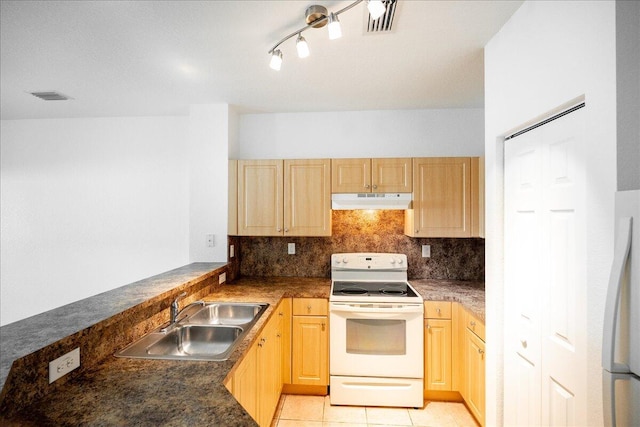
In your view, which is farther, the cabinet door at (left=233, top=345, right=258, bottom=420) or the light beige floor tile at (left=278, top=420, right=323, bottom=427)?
the light beige floor tile at (left=278, top=420, right=323, bottom=427)

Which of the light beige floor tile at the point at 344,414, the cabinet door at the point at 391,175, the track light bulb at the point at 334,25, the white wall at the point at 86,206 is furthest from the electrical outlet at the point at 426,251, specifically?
the white wall at the point at 86,206

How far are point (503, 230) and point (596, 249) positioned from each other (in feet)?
2.52

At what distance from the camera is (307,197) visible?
293cm

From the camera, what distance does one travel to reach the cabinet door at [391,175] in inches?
112

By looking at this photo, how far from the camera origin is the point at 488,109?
1.94 meters

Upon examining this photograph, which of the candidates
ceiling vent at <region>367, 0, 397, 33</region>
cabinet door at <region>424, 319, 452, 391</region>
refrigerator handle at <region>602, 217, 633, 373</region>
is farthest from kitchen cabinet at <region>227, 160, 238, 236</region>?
refrigerator handle at <region>602, 217, 633, 373</region>

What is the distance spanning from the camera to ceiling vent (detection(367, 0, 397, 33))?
1544 mm

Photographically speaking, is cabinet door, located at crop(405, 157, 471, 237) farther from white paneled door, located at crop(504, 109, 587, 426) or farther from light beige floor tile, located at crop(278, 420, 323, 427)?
light beige floor tile, located at crop(278, 420, 323, 427)

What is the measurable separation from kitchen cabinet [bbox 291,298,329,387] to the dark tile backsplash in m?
0.65

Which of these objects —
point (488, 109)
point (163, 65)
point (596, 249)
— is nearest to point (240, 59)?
point (163, 65)

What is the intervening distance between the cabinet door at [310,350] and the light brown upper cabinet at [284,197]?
0.79 meters

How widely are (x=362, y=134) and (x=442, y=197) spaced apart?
1.02 meters

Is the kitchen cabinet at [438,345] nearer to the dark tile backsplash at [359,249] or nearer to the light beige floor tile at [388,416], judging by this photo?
the light beige floor tile at [388,416]

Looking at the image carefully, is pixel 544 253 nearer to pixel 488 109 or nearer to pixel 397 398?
pixel 488 109
